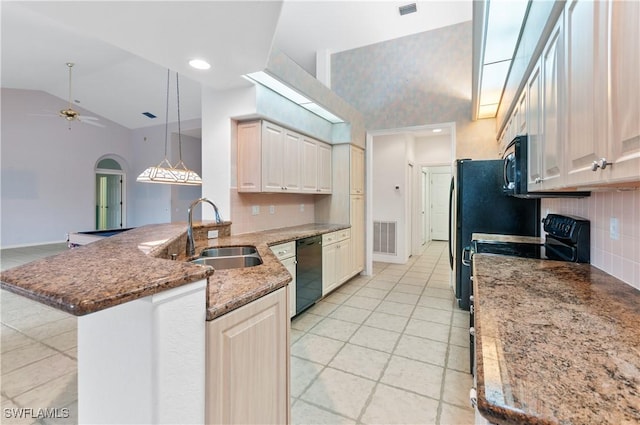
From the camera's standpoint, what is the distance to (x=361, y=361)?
2.33 m

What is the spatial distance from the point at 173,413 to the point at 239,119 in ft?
8.83

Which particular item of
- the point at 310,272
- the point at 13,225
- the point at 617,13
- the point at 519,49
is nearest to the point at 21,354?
the point at 310,272

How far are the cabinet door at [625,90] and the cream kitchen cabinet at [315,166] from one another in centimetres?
307

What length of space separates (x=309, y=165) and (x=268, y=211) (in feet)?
2.77

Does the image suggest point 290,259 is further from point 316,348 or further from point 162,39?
point 162,39

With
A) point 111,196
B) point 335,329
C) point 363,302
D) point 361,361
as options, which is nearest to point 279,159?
point 335,329

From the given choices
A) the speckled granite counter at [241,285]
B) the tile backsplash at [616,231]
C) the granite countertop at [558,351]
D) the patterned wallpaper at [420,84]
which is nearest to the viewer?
the granite countertop at [558,351]

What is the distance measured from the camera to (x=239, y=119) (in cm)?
302

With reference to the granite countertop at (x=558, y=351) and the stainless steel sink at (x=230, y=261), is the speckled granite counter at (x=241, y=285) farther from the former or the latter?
the granite countertop at (x=558, y=351)

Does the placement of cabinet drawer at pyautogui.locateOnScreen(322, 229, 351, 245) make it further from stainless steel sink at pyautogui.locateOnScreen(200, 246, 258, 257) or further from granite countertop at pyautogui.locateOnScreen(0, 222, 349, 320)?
granite countertop at pyautogui.locateOnScreen(0, 222, 349, 320)

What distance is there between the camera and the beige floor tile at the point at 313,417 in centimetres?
170

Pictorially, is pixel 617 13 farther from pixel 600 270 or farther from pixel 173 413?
pixel 173 413

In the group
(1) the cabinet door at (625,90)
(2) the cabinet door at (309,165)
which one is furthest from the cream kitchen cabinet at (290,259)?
(1) the cabinet door at (625,90)

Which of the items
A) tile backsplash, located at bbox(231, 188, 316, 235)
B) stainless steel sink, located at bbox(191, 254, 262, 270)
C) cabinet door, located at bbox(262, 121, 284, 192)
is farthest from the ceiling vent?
stainless steel sink, located at bbox(191, 254, 262, 270)
